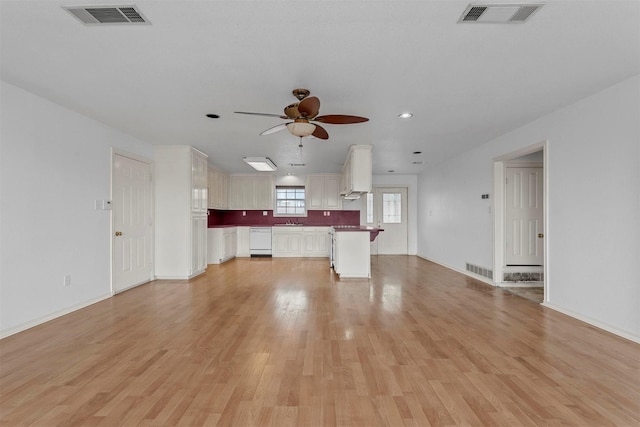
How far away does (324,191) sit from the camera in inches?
356

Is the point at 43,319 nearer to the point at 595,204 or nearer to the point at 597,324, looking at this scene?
the point at 597,324

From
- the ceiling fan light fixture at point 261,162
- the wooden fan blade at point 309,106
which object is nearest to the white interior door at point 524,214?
the wooden fan blade at point 309,106

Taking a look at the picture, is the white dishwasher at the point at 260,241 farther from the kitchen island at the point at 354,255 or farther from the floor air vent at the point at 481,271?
the floor air vent at the point at 481,271

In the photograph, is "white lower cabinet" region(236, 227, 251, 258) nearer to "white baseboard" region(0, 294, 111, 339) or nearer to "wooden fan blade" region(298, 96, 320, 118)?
"white baseboard" region(0, 294, 111, 339)

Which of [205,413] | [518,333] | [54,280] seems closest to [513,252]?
[518,333]

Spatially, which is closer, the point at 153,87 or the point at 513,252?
the point at 153,87

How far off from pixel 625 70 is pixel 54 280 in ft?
20.8

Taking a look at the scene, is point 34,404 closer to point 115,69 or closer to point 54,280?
point 54,280

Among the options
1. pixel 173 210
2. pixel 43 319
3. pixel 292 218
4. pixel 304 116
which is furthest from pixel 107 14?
pixel 292 218

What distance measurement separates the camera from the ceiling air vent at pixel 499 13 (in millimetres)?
1923

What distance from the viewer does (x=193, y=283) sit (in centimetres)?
539

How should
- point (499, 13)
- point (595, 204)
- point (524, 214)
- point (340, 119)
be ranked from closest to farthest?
point (499, 13) → point (340, 119) → point (595, 204) → point (524, 214)

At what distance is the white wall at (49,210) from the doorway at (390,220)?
6762 millimetres

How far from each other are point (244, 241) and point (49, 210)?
5.50m
